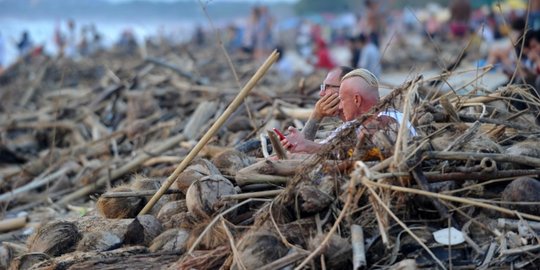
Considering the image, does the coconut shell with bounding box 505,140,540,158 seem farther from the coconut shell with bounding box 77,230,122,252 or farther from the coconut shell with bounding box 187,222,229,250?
the coconut shell with bounding box 77,230,122,252

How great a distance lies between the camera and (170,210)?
4121 mm

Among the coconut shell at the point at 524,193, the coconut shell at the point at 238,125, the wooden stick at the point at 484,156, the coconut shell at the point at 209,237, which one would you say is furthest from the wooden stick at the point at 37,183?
the coconut shell at the point at 524,193

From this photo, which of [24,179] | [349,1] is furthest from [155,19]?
[24,179]

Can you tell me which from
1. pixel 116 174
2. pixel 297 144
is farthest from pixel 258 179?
pixel 116 174

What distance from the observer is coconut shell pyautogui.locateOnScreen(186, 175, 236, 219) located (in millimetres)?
3814

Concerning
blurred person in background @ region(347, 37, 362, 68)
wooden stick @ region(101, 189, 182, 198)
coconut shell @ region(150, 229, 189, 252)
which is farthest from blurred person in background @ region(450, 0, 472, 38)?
coconut shell @ region(150, 229, 189, 252)

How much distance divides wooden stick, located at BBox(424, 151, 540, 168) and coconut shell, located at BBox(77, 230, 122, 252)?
1.67 m

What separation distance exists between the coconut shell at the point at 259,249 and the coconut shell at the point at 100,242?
0.88 metres

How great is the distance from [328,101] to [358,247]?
1352 millimetres

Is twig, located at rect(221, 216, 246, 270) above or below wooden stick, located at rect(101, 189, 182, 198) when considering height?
below

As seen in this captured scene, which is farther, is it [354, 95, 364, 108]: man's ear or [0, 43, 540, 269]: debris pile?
[354, 95, 364, 108]: man's ear

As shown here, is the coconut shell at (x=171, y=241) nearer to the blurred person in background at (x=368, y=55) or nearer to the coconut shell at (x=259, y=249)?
the coconut shell at (x=259, y=249)

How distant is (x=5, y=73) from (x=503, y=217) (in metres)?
15.5

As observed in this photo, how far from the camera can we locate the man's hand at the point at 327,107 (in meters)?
4.48
